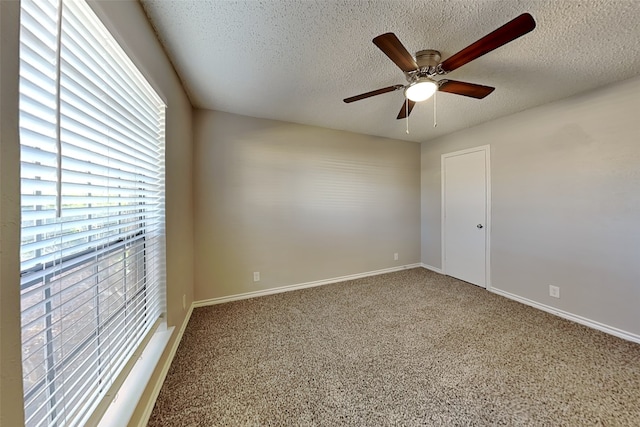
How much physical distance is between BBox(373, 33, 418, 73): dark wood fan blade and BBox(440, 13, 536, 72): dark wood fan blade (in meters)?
0.25

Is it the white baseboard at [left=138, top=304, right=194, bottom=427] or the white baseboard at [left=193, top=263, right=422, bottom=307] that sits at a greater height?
the white baseboard at [left=193, top=263, right=422, bottom=307]

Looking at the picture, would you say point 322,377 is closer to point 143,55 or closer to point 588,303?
point 143,55

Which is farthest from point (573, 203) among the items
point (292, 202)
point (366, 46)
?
point (292, 202)

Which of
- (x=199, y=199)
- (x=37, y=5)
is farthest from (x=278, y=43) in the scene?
(x=199, y=199)

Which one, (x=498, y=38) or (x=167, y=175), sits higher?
(x=498, y=38)

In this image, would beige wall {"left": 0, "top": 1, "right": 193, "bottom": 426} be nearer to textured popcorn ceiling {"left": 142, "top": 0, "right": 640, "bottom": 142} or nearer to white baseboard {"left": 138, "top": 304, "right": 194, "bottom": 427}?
white baseboard {"left": 138, "top": 304, "right": 194, "bottom": 427}

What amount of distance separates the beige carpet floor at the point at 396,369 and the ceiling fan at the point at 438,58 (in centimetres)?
205

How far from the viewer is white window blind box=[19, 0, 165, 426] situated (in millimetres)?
624

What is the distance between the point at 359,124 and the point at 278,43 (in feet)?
5.76

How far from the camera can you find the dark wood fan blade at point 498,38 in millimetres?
1056

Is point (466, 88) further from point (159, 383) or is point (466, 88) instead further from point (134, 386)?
point (159, 383)

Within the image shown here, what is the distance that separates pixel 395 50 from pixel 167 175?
1779mm

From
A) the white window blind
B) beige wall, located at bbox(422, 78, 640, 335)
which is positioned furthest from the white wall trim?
the white window blind

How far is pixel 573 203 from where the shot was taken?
7.51 ft
